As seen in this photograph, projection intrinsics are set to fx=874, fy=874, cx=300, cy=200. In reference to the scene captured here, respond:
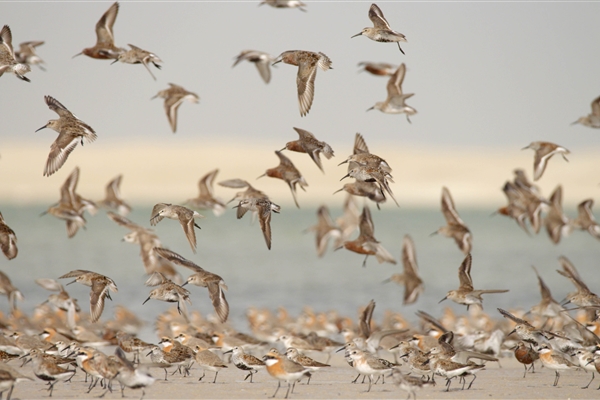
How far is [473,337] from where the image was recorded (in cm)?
1121

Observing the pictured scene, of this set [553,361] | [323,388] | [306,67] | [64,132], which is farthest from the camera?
[306,67]

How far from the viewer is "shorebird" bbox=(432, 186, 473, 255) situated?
1316cm

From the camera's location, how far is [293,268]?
29766 mm

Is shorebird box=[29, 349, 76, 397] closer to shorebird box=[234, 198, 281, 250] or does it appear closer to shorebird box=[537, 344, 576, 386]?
shorebird box=[234, 198, 281, 250]

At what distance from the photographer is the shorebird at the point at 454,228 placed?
518 inches

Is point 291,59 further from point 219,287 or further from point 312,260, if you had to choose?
point 312,260

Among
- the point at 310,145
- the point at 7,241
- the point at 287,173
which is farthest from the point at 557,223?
the point at 7,241

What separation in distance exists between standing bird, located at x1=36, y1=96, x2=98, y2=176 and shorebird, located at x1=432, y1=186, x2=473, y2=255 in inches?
215

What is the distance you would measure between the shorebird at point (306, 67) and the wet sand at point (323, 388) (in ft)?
10.8

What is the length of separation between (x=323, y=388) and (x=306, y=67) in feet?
12.9

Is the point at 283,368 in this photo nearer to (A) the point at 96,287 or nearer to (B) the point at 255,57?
(A) the point at 96,287

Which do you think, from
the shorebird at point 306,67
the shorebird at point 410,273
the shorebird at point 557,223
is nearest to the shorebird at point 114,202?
the shorebird at point 410,273

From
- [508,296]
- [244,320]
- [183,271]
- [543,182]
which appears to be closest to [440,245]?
[183,271]

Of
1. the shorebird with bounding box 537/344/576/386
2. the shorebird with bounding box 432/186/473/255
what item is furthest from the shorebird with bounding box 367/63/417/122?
the shorebird with bounding box 537/344/576/386
